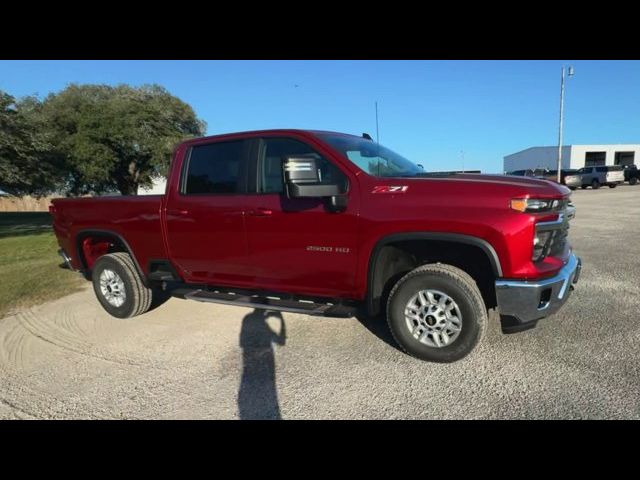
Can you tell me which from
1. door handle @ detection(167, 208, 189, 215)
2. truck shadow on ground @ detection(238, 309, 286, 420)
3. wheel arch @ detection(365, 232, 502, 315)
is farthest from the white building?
door handle @ detection(167, 208, 189, 215)

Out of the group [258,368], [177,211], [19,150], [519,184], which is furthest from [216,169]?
[19,150]

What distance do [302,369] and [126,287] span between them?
8.83ft

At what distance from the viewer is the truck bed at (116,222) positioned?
438cm

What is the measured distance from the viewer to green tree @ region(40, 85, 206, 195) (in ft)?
73.9

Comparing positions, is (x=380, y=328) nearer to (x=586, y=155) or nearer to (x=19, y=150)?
(x=19, y=150)

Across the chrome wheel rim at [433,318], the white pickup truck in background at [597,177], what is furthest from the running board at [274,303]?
the white pickup truck in background at [597,177]

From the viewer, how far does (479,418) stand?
8.27ft

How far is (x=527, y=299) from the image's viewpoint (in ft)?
9.37

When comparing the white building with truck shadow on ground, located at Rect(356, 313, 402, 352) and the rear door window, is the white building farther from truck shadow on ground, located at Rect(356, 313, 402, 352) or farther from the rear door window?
the rear door window

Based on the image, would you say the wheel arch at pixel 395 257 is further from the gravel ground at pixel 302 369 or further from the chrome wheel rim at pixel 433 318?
the gravel ground at pixel 302 369

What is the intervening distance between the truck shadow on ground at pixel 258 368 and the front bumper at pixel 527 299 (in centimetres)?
189

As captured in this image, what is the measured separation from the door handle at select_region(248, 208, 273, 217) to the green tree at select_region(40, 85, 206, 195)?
62.6 ft
